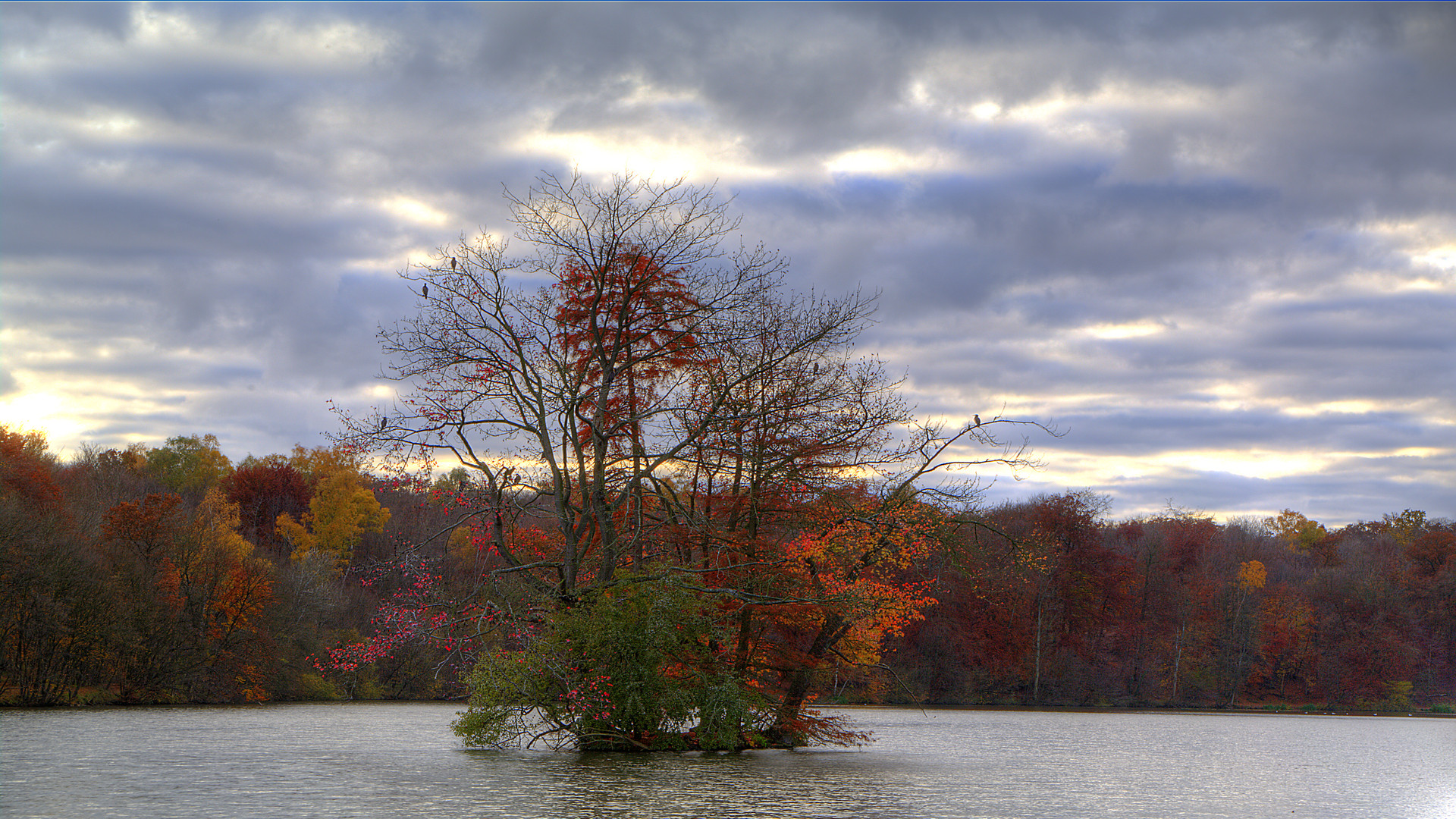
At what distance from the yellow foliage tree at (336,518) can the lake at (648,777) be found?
150 ft

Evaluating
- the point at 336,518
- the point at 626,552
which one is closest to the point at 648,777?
the point at 626,552

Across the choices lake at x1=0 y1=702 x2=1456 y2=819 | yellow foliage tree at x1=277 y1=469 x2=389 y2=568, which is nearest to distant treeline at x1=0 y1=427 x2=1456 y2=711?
yellow foliage tree at x1=277 y1=469 x2=389 y2=568

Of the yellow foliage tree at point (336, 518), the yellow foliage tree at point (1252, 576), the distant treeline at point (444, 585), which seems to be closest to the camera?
the distant treeline at point (444, 585)

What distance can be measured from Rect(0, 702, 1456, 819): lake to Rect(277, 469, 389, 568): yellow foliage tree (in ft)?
150

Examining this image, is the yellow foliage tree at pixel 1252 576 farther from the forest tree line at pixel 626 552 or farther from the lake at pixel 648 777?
the forest tree line at pixel 626 552

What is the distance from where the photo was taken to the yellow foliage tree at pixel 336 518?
95188 millimetres

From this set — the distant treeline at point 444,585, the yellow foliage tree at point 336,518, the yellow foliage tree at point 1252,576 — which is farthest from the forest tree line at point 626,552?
the yellow foliage tree at point 1252,576

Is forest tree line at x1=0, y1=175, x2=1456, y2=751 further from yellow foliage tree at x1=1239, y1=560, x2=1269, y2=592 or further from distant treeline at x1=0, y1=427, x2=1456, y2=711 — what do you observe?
yellow foliage tree at x1=1239, y1=560, x2=1269, y2=592

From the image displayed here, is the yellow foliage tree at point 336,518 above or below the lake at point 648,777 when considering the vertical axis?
above

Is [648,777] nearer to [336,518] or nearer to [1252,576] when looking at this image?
[336,518]

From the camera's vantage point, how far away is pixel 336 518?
97.4m

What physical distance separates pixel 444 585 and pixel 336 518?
143 ft

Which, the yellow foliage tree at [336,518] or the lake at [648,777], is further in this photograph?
the yellow foliage tree at [336,518]

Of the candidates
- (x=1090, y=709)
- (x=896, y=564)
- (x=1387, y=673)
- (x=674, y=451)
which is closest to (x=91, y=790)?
(x=674, y=451)
